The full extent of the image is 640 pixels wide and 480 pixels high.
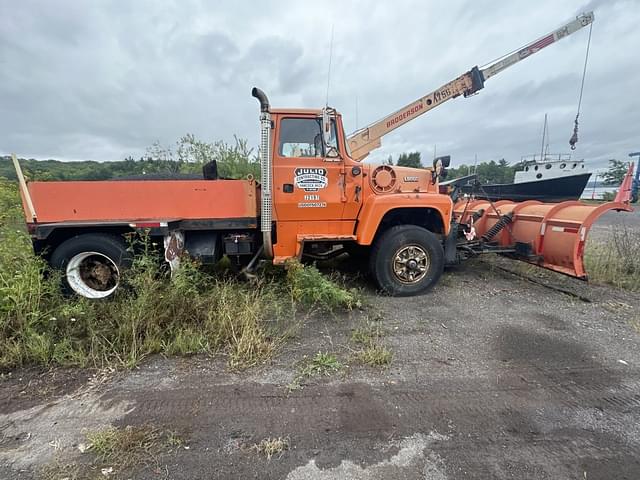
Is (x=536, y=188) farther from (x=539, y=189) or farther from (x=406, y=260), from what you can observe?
(x=406, y=260)

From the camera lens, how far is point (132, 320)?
3129 mm

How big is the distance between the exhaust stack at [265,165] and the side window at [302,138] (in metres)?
0.27

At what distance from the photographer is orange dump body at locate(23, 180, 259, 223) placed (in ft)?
12.8

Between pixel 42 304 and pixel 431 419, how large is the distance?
155 inches

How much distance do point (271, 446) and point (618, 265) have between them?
7062mm

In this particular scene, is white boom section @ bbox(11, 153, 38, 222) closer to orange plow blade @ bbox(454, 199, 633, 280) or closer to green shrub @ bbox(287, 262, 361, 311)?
green shrub @ bbox(287, 262, 361, 311)

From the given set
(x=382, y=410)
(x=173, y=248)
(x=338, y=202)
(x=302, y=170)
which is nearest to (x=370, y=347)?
(x=382, y=410)

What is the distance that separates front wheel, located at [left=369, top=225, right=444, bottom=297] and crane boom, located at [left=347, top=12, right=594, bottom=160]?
2.15 meters

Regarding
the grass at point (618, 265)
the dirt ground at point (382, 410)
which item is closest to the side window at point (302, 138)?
the dirt ground at point (382, 410)

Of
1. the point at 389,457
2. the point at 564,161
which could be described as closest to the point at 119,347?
the point at 389,457

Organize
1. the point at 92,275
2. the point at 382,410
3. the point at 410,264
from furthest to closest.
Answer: the point at 410,264, the point at 92,275, the point at 382,410

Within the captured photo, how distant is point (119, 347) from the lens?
2.99 meters

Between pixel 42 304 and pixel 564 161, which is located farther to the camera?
pixel 564 161

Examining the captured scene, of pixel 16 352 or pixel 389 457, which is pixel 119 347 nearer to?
pixel 16 352
